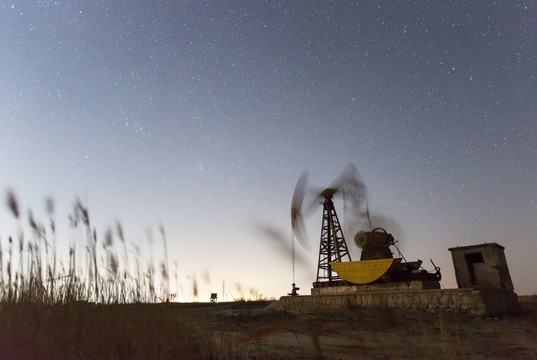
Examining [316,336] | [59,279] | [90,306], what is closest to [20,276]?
[59,279]

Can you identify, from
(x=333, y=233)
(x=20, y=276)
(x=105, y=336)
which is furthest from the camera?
(x=333, y=233)

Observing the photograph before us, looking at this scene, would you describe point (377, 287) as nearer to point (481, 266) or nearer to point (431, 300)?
point (431, 300)

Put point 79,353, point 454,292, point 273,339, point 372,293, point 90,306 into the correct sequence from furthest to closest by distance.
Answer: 1. point 372,293
2. point 454,292
3. point 273,339
4. point 90,306
5. point 79,353

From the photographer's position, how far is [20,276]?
6.60 meters

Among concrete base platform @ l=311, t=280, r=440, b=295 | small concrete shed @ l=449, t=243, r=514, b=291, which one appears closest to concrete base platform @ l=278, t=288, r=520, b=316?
concrete base platform @ l=311, t=280, r=440, b=295

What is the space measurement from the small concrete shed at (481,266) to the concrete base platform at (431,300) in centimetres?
84

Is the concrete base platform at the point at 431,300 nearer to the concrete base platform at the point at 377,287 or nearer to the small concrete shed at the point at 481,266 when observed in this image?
the concrete base platform at the point at 377,287

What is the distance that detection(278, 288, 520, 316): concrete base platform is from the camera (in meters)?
17.8

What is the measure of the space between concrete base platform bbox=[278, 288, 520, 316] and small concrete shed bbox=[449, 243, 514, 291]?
841mm

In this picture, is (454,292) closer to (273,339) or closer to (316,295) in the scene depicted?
(316,295)

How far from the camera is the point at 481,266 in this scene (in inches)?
889

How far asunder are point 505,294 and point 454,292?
4797mm

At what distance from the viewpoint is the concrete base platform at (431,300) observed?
17.8 meters

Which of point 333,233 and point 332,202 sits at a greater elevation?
point 332,202
